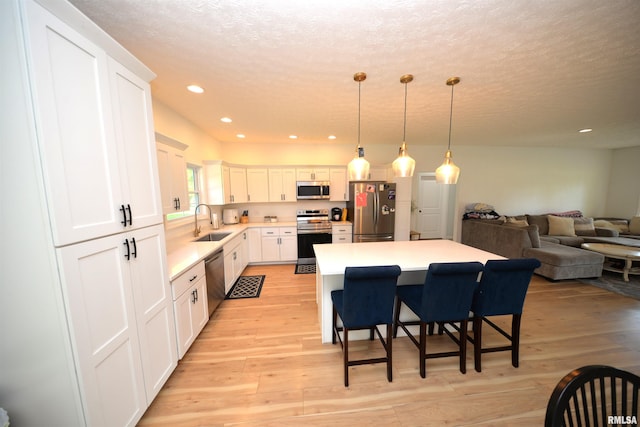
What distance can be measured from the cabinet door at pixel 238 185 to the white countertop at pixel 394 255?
2.57 m

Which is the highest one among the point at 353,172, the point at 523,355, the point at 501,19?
the point at 501,19

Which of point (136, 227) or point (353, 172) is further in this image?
point (353, 172)

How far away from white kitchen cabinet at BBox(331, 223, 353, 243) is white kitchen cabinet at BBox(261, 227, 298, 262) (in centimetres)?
79

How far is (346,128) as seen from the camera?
3.60 metres

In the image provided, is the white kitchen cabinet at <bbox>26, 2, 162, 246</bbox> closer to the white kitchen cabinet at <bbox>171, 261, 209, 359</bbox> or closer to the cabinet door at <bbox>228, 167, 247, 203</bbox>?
the white kitchen cabinet at <bbox>171, 261, 209, 359</bbox>

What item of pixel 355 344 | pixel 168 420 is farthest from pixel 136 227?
pixel 355 344

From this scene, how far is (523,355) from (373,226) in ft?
8.97

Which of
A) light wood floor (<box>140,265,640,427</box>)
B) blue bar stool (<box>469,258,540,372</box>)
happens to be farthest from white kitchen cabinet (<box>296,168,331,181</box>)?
blue bar stool (<box>469,258,540,372</box>)

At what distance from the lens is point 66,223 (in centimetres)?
94

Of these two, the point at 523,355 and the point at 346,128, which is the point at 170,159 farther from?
the point at 523,355

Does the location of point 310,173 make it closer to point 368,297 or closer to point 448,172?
point 448,172

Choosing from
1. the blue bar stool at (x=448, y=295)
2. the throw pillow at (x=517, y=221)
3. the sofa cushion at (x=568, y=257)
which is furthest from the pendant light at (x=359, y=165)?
the throw pillow at (x=517, y=221)

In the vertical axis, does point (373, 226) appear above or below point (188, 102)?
below

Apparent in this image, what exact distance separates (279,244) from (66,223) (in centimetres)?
346
